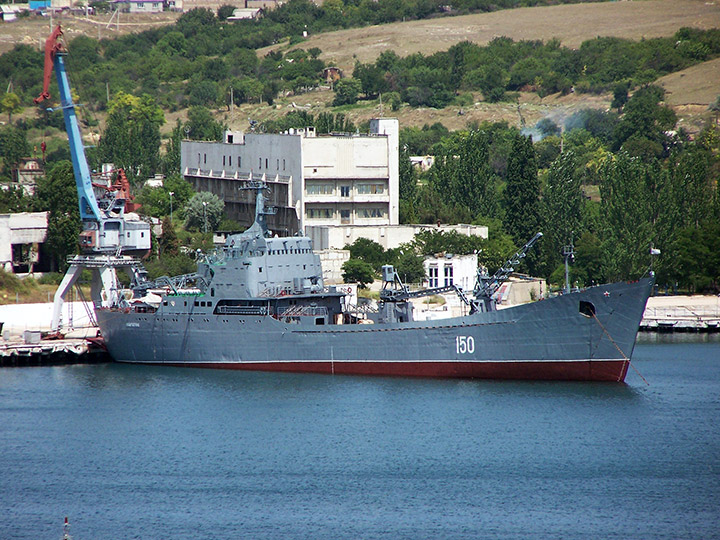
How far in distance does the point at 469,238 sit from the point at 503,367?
2417 centimetres

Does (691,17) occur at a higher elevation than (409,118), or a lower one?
higher

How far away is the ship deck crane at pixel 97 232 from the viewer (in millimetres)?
60906

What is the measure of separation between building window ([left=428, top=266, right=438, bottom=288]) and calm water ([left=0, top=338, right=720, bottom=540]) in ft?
62.3

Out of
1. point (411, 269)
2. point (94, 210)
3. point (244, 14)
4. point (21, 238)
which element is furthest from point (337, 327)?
point (244, 14)

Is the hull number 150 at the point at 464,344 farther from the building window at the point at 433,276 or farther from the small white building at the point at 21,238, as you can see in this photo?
the small white building at the point at 21,238

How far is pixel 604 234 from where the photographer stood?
70.4m

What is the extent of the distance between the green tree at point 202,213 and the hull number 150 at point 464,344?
37.5 metres

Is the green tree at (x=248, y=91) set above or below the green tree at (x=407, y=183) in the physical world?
above

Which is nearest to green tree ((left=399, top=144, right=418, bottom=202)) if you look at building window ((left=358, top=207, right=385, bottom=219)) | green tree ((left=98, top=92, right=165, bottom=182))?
building window ((left=358, top=207, right=385, bottom=219))

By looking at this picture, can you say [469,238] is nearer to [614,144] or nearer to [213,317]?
[213,317]

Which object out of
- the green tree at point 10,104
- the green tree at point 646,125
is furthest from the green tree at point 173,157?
the green tree at point 646,125

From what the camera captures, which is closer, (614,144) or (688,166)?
(688,166)

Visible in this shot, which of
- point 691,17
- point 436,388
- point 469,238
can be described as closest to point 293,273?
point 436,388

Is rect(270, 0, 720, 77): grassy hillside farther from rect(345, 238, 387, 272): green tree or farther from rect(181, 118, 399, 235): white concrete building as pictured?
rect(345, 238, 387, 272): green tree
